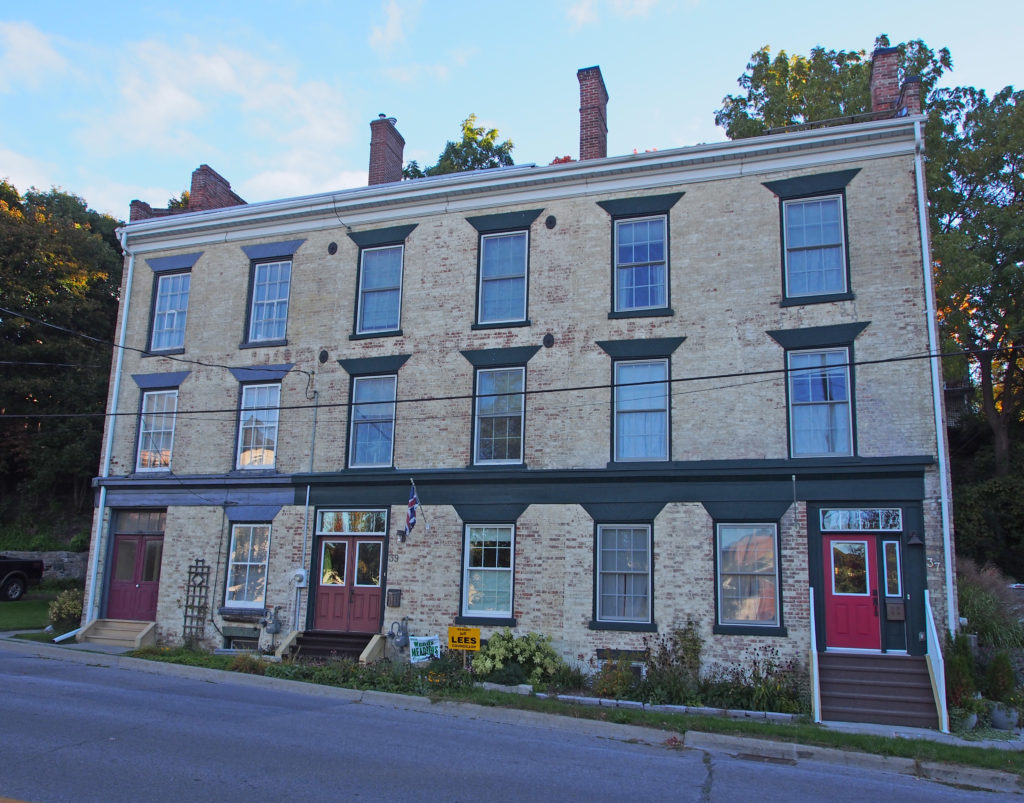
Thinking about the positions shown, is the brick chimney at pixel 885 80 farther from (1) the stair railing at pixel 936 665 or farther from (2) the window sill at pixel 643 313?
(1) the stair railing at pixel 936 665

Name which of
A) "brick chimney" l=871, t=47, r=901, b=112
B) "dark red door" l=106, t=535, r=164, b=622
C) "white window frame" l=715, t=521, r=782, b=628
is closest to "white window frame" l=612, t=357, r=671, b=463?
"white window frame" l=715, t=521, r=782, b=628

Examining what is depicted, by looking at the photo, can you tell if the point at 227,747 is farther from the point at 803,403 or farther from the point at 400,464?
the point at 803,403

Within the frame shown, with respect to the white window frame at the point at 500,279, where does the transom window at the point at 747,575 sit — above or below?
below

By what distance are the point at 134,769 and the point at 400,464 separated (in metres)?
10.2

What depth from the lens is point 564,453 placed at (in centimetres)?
1708

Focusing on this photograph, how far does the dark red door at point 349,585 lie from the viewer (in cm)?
1798

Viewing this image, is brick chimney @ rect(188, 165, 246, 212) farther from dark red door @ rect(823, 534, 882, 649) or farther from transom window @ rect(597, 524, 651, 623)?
dark red door @ rect(823, 534, 882, 649)

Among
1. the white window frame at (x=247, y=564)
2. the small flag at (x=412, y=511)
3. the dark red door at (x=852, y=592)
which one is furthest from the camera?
the white window frame at (x=247, y=564)

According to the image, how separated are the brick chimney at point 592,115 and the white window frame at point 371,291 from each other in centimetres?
486

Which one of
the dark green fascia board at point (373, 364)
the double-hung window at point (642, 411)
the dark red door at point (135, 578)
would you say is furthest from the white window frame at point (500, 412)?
the dark red door at point (135, 578)

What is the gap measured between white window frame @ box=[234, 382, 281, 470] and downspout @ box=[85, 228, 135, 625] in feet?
12.8

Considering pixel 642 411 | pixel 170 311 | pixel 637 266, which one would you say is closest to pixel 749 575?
pixel 642 411

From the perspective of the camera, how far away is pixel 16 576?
87.9ft

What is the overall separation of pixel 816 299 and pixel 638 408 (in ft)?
13.2
